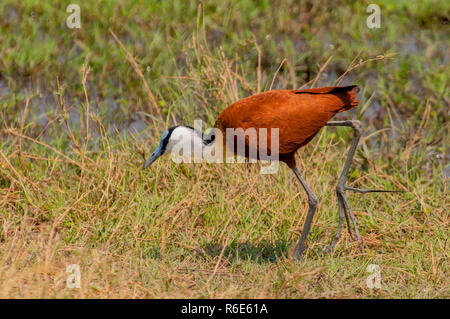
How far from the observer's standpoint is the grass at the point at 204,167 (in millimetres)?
4121

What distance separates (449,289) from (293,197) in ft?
4.04

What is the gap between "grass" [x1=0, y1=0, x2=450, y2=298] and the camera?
13.5 feet

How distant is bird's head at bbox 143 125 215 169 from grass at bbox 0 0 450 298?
372 mm

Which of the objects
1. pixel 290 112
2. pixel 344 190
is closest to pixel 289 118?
pixel 290 112

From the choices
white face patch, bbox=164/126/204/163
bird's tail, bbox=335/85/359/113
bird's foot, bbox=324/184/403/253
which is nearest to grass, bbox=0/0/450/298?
bird's foot, bbox=324/184/403/253

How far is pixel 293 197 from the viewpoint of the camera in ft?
15.8

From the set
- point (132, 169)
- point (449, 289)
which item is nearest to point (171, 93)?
point (132, 169)

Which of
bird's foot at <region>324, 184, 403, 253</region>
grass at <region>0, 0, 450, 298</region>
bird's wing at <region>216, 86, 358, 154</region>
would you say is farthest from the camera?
bird's foot at <region>324, 184, 403, 253</region>

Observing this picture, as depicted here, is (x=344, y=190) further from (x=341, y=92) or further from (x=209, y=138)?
→ (x=209, y=138)

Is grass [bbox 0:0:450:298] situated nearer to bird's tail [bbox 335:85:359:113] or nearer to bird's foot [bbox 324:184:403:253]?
bird's foot [bbox 324:184:403:253]

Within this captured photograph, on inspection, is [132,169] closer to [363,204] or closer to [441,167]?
[363,204]

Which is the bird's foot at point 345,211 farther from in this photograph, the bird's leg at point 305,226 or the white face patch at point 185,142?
the white face patch at point 185,142

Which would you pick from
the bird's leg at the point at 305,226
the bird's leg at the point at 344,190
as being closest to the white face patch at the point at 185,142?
the bird's leg at the point at 305,226

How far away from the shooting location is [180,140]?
4.57 meters
